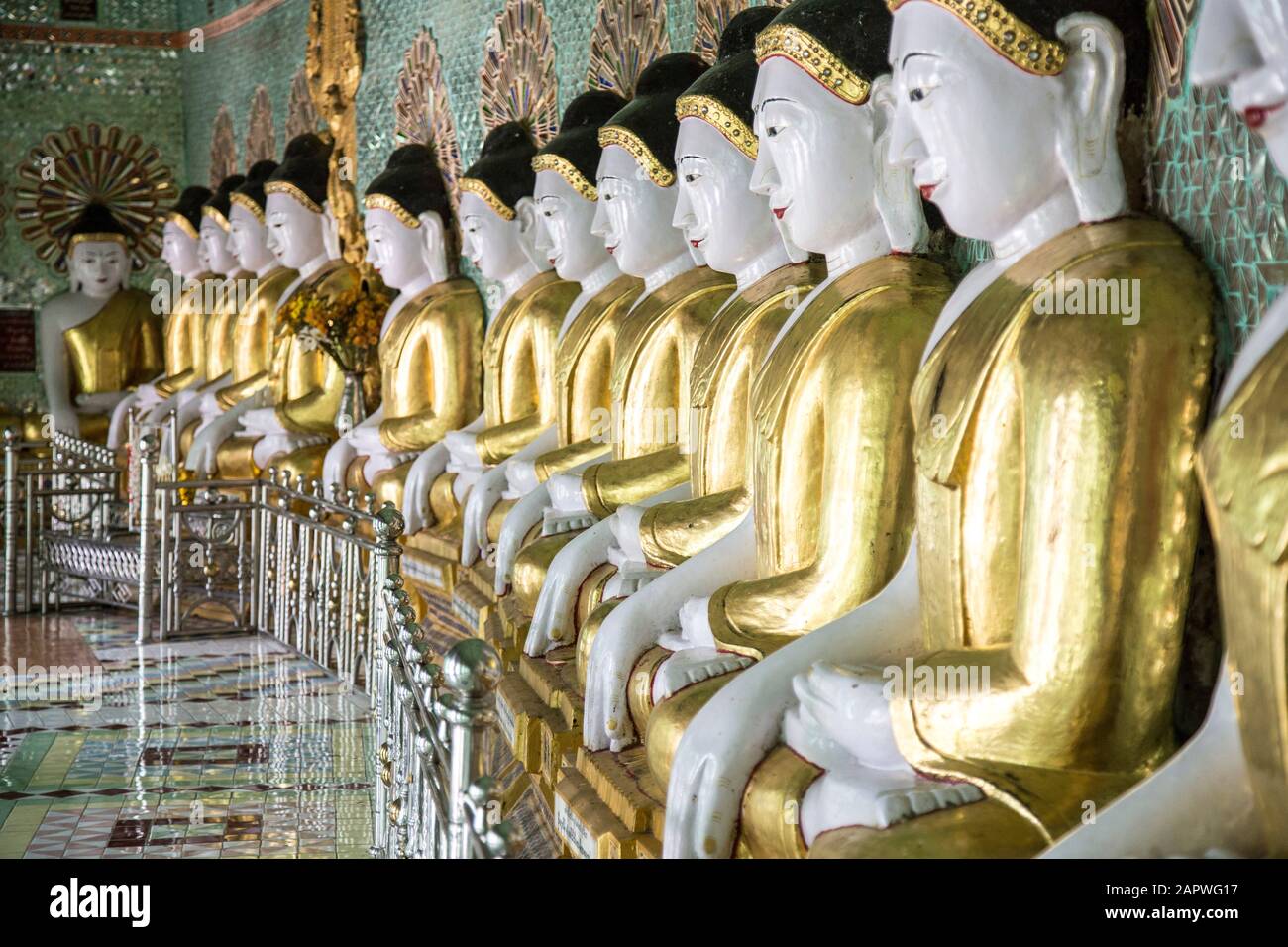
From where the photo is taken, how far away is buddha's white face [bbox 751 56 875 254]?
3.06 meters

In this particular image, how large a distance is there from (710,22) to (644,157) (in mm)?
559

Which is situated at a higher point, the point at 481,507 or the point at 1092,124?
the point at 1092,124

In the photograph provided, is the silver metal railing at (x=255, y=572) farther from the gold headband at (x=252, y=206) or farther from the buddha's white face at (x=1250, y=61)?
the buddha's white face at (x=1250, y=61)

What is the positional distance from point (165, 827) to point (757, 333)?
2042 millimetres

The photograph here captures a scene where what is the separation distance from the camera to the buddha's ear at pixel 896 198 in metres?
3.04

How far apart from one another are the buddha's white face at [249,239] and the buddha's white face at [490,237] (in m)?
3.33

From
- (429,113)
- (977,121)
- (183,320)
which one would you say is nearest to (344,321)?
(429,113)

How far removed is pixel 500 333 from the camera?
5824 mm

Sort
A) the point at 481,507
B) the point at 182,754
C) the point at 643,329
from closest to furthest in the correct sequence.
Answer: the point at 643,329, the point at 182,754, the point at 481,507

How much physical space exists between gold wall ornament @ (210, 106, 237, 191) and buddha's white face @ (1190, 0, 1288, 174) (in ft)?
32.3


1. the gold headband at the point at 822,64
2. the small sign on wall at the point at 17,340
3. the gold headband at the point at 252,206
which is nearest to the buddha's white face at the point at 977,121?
the gold headband at the point at 822,64

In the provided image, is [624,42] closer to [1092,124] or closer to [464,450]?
[464,450]

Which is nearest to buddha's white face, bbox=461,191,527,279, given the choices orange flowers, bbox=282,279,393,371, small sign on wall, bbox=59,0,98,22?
orange flowers, bbox=282,279,393,371
